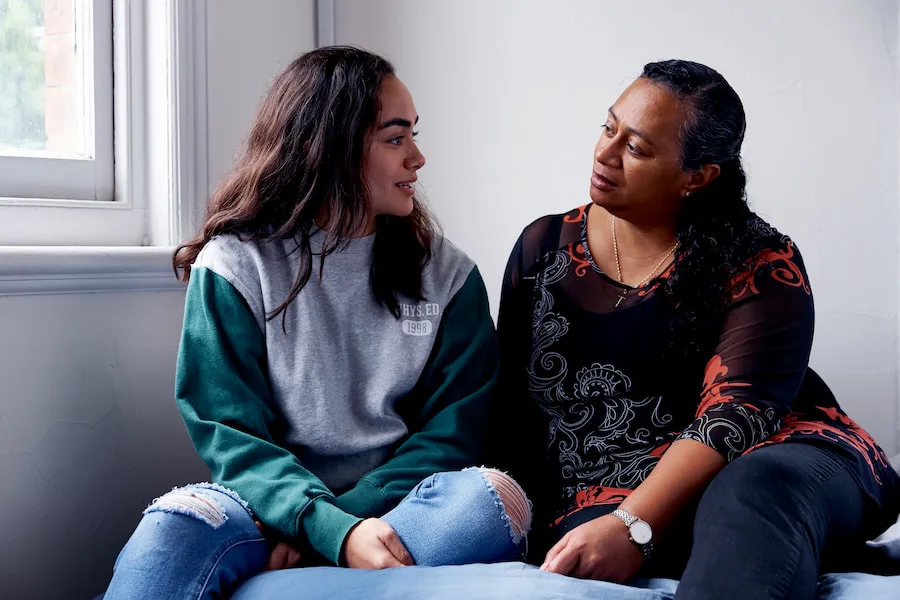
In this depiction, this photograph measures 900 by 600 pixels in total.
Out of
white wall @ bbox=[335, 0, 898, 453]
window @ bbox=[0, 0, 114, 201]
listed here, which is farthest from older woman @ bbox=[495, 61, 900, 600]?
window @ bbox=[0, 0, 114, 201]

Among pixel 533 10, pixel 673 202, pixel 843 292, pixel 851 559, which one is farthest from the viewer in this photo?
pixel 533 10

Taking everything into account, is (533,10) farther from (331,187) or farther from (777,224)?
(331,187)

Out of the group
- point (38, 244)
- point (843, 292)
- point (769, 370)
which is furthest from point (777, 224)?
point (38, 244)

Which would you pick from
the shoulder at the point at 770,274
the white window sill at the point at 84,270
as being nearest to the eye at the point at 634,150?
the shoulder at the point at 770,274

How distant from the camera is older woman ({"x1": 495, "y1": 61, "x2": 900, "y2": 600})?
1.15 m

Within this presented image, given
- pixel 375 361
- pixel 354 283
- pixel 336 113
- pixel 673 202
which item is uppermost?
pixel 336 113

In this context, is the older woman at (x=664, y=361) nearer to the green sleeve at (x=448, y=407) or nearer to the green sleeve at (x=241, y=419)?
the green sleeve at (x=448, y=407)

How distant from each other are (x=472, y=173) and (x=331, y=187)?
2.42ft

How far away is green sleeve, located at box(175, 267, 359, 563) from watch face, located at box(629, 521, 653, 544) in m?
0.35

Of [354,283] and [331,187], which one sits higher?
[331,187]

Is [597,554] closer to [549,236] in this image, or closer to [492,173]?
[549,236]

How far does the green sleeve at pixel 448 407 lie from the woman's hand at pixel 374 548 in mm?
88

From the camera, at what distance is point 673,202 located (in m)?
1.41

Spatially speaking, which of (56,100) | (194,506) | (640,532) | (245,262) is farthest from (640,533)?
(56,100)
